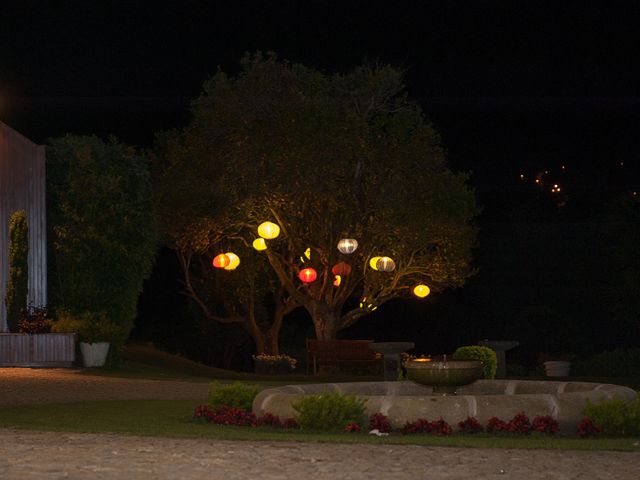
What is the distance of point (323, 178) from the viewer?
29.8 meters

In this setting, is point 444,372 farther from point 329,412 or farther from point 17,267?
point 17,267

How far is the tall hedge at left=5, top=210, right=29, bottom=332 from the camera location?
26.2 meters

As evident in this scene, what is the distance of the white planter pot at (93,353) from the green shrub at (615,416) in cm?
1465

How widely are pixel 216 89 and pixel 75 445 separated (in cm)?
2029

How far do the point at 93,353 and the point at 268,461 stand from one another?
15880 millimetres

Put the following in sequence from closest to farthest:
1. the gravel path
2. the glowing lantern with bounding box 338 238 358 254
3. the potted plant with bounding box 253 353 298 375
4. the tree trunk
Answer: the gravel path → the glowing lantern with bounding box 338 238 358 254 → the potted plant with bounding box 253 353 298 375 → the tree trunk

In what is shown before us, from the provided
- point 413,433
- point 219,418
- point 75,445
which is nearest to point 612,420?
point 413,433

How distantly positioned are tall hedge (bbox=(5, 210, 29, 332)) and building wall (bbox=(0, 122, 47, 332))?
361 mm

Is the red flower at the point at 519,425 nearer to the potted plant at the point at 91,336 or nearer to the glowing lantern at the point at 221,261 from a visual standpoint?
the potted plant at the point at 91,336

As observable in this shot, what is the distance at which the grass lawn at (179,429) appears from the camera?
1222cm

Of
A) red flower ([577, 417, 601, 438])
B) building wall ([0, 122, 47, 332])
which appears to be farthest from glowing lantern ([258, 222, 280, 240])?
red flower ([577, 417, 601, 438])

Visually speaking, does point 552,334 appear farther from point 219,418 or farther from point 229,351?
point 219,418

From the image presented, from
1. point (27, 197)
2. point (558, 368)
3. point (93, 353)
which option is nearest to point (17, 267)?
point (27, 197)

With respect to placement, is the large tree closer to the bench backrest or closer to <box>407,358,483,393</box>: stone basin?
the bench backrest
